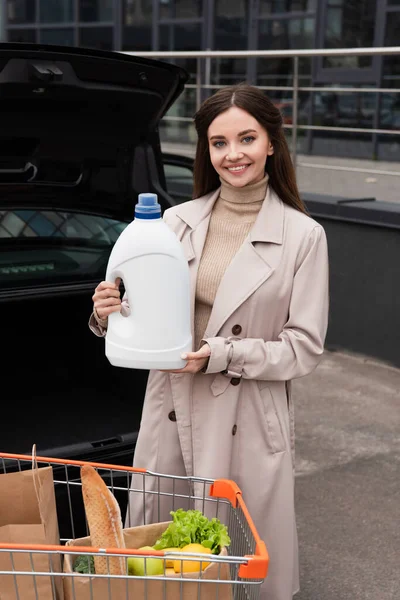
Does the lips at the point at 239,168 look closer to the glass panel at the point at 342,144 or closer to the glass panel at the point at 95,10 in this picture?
the glass panel at the point at 342,144

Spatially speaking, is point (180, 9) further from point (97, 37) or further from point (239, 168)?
point (239, 168)

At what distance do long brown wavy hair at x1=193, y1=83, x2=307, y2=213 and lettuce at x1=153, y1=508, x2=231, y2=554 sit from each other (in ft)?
3.22

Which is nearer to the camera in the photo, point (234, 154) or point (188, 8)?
point (234, 154)

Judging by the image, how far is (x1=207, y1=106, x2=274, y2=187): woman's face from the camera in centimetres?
227

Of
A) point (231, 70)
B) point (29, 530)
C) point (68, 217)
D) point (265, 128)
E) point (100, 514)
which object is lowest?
point (29, 530)

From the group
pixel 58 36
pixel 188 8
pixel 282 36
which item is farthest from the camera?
pixel 58 36

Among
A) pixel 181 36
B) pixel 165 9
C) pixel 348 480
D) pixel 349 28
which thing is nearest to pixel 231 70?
pixel 349 28

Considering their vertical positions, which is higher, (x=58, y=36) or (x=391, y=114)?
(x=58, y=36)

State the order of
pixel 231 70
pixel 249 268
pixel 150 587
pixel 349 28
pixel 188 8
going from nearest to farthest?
pixel 150 587 < pixel 249 268 < pixel 231 70 < pixel 349 28 < pixel 188 8

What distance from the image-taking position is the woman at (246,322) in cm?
228

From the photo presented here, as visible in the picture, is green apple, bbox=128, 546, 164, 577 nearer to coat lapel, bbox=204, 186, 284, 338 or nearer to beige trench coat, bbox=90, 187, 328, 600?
beige trench coat, bbox=90, 187, 328, 600

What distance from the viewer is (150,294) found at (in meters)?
2.03

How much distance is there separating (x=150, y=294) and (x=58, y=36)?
13714 mm

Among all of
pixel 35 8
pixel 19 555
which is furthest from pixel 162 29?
pixel 19 555
